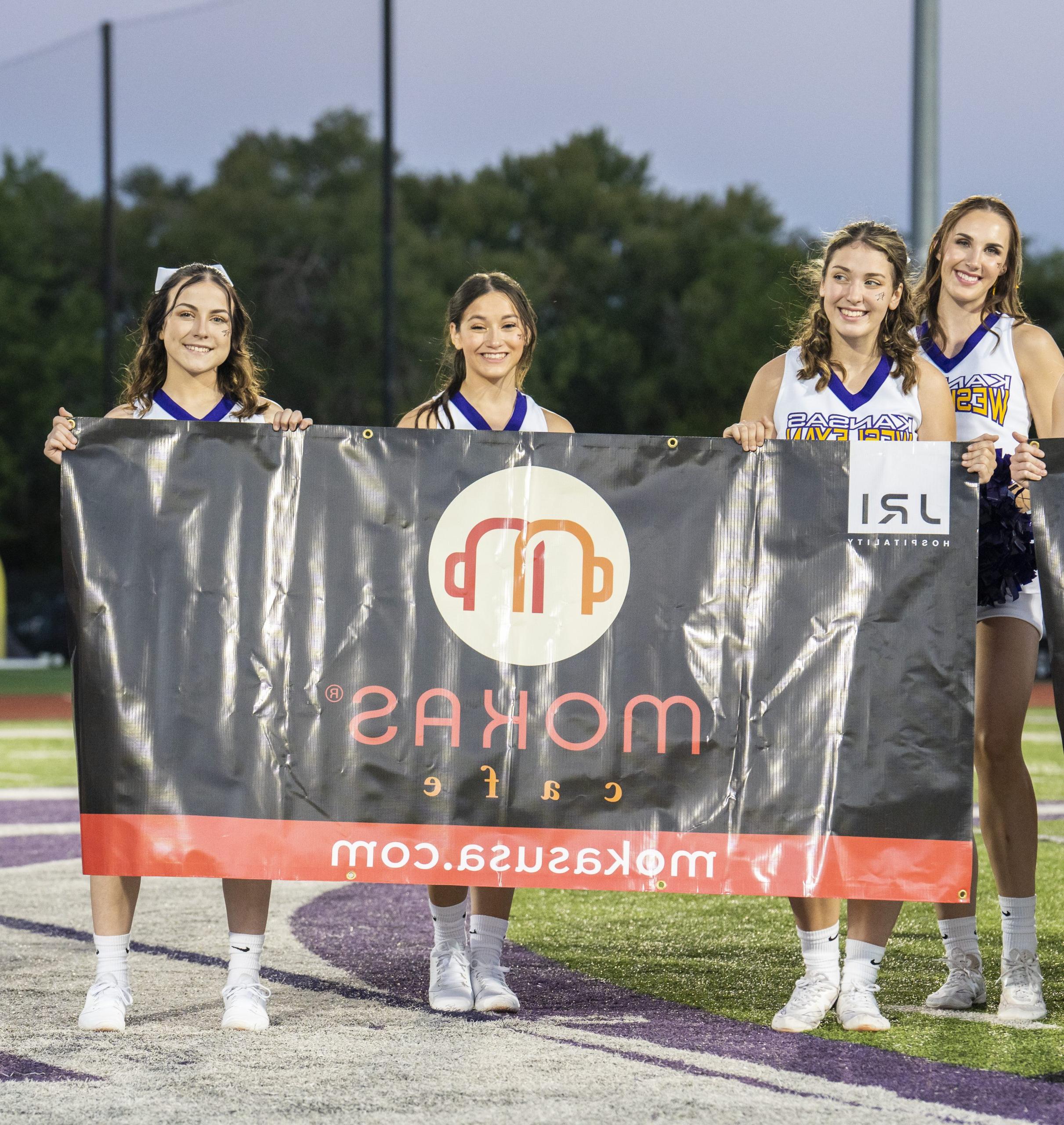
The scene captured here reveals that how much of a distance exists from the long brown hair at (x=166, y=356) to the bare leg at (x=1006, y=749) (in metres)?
2.14

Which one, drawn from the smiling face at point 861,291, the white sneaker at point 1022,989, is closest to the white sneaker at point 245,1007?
the white sneaker at point 1022,989

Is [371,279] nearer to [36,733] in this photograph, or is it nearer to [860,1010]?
[36,733]

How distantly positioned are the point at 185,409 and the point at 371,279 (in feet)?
129

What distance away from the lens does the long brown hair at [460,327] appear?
455 cm

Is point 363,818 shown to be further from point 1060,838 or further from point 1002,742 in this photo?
point 1060,838

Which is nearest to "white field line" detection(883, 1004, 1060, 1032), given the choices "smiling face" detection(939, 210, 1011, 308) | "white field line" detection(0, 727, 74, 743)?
"smiling face" detection(939, 210, 1011, 308)

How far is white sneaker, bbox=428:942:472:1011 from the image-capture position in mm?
4324

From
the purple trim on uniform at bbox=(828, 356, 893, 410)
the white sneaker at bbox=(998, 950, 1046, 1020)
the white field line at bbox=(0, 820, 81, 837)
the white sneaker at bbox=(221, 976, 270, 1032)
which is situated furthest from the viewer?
the white field line at bbox=(0, 820, 81, 837)

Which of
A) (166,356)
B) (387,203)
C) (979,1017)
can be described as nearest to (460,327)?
(166,356)

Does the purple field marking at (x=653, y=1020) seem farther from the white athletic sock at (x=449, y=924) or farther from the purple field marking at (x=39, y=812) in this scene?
the purple field marking at (x=39, y=812)

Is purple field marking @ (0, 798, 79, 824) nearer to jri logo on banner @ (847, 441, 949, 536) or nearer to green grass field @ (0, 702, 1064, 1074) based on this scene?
green grass field @ (0, 702, 1064, 1074)

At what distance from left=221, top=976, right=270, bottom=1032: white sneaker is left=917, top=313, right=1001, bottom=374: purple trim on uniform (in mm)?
2506

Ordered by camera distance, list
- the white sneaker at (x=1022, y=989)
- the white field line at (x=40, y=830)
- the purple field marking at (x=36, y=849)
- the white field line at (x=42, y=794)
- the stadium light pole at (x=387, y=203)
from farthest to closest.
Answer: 1. the stadium light pole at (x=387, y=203)
2. the white field line at (x=42, y=794)
3. the white field line at (x=40, y=830)
4. the purple field marking at (x=36, y=849)
5. the white sneaker at (x=1022, y=989)

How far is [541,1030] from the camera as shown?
13.5ft
